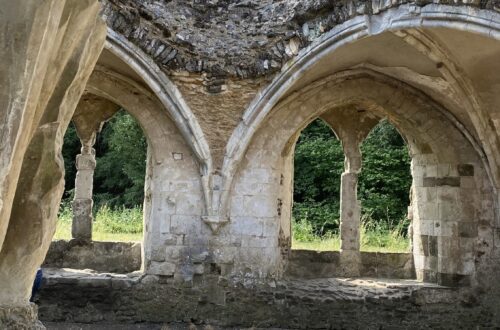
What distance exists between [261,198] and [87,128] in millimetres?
3431

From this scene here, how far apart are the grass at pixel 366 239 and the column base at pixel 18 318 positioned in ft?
28.3

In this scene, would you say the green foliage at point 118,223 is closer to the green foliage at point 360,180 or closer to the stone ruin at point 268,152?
the green foliage at point 360,180

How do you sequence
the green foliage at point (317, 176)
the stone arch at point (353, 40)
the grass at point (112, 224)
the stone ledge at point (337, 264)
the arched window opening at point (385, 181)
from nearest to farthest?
the stone arch at point (353, 40) < the stone ledge at point (337, 264) < the grass at point (112, 224) < the arched window opening at point (385, 181) < the green foliage at point (317, 176)

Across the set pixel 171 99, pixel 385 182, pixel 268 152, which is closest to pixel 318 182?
pixel 385 182

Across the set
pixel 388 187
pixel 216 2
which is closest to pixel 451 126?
pixel 216 2

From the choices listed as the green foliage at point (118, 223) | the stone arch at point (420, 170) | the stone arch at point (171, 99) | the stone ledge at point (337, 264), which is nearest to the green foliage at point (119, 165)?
the green foliage at point (118, 223)

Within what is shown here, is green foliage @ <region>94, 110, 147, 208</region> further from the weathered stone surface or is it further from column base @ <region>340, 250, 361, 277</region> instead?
the weathered stone surface

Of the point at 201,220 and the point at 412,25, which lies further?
the point at 201,220

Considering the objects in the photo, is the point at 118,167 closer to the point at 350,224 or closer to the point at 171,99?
the point at 350,224

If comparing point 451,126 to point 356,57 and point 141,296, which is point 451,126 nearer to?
point 356,57

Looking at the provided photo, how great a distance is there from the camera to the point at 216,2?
7.87 meters

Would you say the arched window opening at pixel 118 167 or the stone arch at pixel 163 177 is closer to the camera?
the stone arch at pixel 163 177

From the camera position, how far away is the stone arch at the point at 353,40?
592 cm

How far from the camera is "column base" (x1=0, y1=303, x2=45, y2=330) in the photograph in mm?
2117
